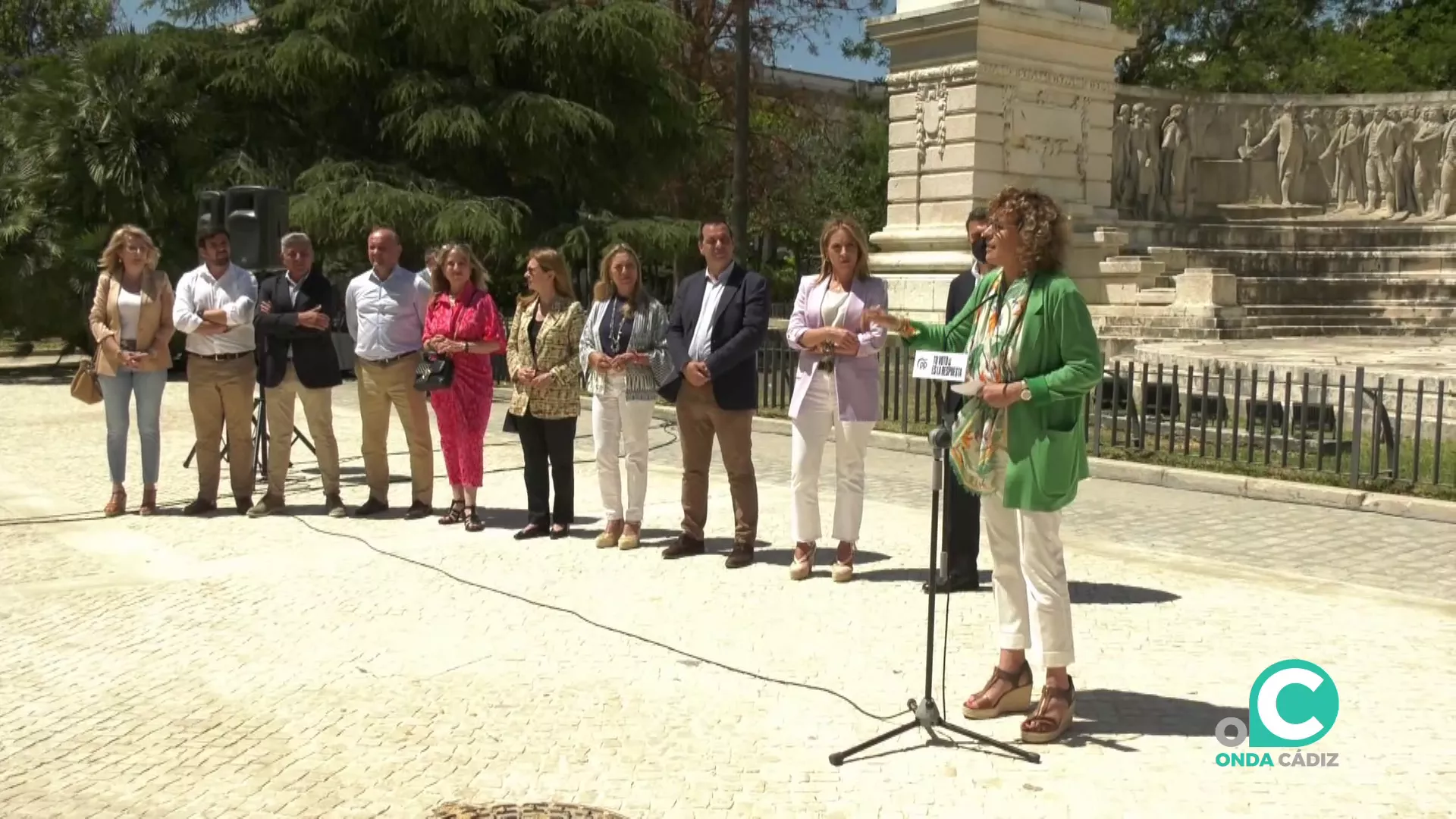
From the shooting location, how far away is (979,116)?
819 inches

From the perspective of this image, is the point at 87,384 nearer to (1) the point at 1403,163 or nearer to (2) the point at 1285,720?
(2) the point at 1285,720

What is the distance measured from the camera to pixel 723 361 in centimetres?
814

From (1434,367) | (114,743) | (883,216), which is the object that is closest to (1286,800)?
(114,743)

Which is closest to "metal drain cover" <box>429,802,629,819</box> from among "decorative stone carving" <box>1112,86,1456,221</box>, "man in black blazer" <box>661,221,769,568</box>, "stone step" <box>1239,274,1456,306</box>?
"man in black blazer" <box>661,221,769,568</box>

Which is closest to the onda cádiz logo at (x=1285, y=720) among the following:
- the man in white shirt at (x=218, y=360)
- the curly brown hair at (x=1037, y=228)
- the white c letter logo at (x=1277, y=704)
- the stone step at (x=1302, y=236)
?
the white c letter logo at (x=1277, y=704)

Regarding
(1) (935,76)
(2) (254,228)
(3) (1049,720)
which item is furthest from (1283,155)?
(3) (1049,720)

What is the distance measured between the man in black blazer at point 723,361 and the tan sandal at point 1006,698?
3.00 m

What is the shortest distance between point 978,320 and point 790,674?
174 centimetres

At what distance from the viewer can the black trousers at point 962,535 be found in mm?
7500

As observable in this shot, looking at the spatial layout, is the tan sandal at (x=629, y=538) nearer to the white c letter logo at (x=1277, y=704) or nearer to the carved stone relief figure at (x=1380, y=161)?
the white c letter logo at (x=1277, y=704)

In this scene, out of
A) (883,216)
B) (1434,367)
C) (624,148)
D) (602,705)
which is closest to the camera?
(602,705)

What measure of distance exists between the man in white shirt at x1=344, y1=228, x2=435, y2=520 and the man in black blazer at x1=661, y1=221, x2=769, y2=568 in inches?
90.1

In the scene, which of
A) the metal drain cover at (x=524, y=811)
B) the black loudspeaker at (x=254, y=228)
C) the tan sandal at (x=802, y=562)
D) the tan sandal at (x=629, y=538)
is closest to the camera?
the metal drain cover at (x=524, y=811)

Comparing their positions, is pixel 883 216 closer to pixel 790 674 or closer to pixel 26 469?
pixel 26 469
